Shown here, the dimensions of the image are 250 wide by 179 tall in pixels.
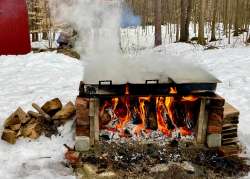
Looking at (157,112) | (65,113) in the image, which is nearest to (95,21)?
(65,113)

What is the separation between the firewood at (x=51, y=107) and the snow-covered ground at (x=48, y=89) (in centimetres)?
43

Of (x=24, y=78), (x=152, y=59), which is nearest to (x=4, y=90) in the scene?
(x=24, y=78)

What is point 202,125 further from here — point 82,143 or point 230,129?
point 82,143

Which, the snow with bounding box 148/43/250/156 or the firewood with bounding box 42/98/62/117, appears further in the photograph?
the snow with bounding box 148/43/250/156

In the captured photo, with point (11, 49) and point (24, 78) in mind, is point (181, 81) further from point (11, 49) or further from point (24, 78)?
point (11, 49)

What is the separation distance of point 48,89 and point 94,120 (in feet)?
12.0

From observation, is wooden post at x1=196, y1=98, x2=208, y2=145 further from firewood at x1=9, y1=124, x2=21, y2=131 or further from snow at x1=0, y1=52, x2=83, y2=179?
firewood at x1=9, y1=124, x2=21, y2=131

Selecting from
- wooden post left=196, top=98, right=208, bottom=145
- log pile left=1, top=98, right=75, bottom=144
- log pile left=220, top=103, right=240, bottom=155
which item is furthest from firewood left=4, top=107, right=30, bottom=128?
log pile left=220, top=103, right=240, bottom=155

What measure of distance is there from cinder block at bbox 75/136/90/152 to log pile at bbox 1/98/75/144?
70 centimetres

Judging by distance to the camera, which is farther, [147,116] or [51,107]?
[51,107]

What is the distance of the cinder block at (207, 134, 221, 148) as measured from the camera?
5954 millimetres

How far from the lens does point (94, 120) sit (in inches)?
231

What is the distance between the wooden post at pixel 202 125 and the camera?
5.87 metres

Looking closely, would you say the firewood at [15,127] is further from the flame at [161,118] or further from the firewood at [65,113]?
the flame at [161,118]
